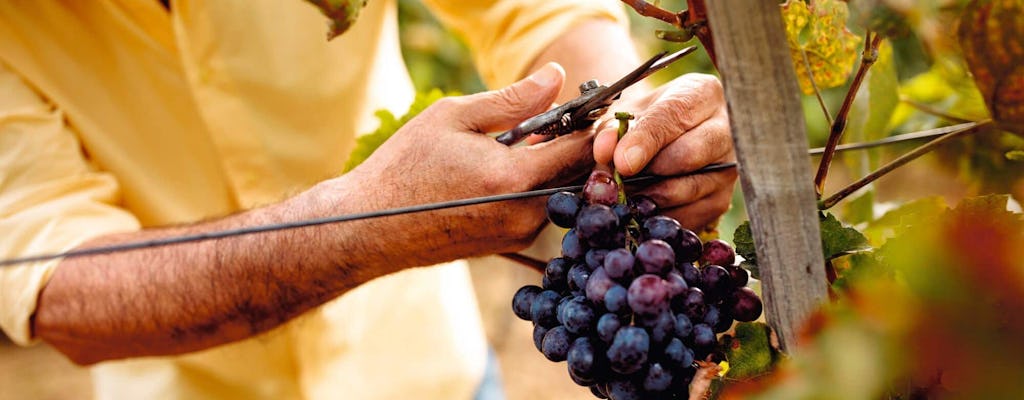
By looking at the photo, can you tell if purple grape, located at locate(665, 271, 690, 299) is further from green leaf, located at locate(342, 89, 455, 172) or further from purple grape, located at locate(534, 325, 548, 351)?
green leaf, located at locate(342, 89, 455, 172)

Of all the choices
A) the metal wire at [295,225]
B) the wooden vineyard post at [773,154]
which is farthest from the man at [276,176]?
the wooden vineyard post at [773,154]

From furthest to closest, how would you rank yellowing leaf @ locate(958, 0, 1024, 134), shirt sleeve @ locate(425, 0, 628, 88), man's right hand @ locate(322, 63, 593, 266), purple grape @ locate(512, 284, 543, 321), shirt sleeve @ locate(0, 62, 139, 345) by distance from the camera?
shirt sleeve @ locate(425, 0, 628, 88)
shirt sleeve @ locate(0, 62, 139, 345)
man's right hand @ locate(322, 63, 593, 266)
purple grape @ locate(512, 284, 543, 321)
yellowing leaf @ locate(958, 0, 1024, 134)

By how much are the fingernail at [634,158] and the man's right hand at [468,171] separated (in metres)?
0.09

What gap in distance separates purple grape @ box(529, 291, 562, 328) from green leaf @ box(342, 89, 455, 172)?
369 millimetres

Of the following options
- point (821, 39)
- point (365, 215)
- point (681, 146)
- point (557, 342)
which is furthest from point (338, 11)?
point (821, 39)

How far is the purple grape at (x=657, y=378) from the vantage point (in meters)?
0.49

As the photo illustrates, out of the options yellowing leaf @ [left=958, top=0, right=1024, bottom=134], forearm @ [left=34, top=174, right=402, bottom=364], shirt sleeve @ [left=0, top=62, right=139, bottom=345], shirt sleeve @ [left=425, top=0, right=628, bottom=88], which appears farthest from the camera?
shirt sleeve @ [left=425, top=0, right=628, bottom=88]

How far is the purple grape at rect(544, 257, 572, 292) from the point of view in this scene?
567 millimetres

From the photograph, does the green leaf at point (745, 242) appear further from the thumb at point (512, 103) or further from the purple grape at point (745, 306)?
the thumb at point (512, 103)

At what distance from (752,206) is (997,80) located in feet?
0.44

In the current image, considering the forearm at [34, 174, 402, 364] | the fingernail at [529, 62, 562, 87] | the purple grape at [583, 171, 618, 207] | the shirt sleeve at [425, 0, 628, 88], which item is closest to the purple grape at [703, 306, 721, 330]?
the purple grape at [583, 171, 618, 207]

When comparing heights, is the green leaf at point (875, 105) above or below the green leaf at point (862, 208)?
above

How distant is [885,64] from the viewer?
865mm

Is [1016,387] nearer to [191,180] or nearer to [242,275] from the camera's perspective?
[242,275]
